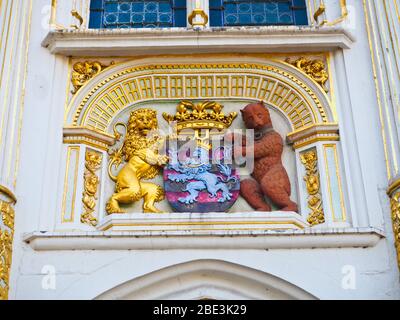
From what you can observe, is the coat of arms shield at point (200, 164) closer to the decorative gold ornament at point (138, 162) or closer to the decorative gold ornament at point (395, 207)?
the decorative gold ornament at point (138, 162)

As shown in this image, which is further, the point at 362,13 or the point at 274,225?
the point at 362,13

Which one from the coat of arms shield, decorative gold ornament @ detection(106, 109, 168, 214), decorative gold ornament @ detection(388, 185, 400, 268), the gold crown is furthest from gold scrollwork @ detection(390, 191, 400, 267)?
decorative gold ornament @ detection(106, 109, 168, 214)

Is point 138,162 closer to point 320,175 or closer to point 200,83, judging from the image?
point 200,83

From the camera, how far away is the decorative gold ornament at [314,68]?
25.0 feet

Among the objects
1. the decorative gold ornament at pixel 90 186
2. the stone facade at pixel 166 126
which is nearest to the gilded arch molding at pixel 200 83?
the stone facade at pixel 166 126

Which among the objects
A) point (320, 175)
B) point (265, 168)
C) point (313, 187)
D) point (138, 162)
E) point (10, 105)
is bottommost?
point (313, 187)

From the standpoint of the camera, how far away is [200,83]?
7867mm

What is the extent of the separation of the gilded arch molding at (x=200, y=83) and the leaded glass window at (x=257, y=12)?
790mm

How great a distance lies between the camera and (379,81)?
24.1 feet

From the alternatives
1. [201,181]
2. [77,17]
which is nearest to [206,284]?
[201,181]

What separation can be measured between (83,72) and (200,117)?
1.20 m
